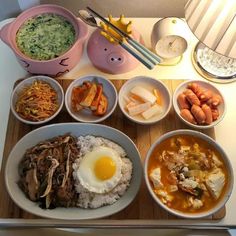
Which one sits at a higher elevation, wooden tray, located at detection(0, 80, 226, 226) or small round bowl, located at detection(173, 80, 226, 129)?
small round bowl, located at detection(173, 80, 226, 129)

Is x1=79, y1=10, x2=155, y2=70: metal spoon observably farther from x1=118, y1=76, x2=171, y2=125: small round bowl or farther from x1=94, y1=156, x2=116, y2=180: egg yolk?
x1=94, y1=156, x2=116, y2=180: egg yolk

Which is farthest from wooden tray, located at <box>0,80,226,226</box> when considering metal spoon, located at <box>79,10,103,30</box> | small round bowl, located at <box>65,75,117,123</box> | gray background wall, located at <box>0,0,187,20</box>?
gray background wall, located at <box>0,0,187,20</box>

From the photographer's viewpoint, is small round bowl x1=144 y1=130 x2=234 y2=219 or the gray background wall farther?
the gray background wall

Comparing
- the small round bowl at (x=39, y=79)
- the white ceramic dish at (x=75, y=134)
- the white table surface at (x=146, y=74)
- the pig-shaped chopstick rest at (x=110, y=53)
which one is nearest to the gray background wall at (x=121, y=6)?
the white table surface at (x=146, y=74)

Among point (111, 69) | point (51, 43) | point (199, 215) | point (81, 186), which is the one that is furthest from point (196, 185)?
point (51, 43)

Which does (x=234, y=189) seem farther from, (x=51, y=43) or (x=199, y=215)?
(x=51, y=43)
